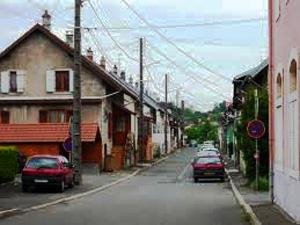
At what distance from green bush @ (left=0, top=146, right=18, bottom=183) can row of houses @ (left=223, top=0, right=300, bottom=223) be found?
16.6 metres

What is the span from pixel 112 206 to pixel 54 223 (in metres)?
6.71

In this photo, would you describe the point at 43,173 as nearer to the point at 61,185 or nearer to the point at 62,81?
the point at 61,185

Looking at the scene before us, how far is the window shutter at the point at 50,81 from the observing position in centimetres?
5616

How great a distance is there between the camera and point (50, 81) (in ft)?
184

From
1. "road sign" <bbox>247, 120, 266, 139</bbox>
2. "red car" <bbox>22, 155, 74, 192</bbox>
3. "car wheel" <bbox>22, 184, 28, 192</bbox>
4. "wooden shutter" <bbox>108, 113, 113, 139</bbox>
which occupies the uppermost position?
"wooden shutter" <bbox>108, 113, 113, 139</bbox>

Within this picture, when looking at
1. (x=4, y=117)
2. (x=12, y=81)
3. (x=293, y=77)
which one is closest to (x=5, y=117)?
(x=4, y=117)

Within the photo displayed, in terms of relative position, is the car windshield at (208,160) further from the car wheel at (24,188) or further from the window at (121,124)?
the window at (121,124)

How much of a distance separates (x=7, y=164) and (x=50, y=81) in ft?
61.2

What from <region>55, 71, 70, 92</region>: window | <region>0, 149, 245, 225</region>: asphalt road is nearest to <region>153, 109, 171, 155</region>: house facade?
<region>55, 71, 70, 92</region>: window

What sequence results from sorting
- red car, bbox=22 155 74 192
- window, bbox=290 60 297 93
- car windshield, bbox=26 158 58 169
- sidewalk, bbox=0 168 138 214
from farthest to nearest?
car windshield, bbox=26 158 58 169 → red car, bbox=22 155 74 192 → sidewalk, bbox=0 168 138 214 → window, bbox=290 60 297 93

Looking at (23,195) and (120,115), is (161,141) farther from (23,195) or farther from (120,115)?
(23,195)

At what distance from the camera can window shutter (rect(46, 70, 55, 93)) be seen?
5616 cm

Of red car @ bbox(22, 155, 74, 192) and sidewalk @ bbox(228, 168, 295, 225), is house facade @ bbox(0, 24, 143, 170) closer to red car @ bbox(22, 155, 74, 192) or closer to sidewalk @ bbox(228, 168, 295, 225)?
red car @ bbox(22, 155, 74, 192)

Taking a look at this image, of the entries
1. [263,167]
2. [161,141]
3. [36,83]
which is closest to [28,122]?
[36,83]
